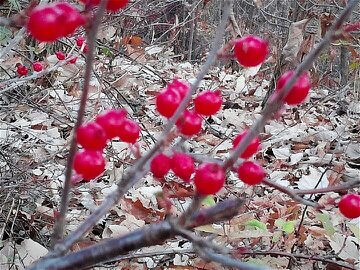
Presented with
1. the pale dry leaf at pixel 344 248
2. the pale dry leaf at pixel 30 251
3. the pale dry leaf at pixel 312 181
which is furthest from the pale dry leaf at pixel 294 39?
the pale dry leaf at pixel 30 251

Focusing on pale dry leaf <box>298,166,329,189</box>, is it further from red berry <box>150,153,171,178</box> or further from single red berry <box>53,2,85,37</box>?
single red berry <box>53,2,85,37</box>

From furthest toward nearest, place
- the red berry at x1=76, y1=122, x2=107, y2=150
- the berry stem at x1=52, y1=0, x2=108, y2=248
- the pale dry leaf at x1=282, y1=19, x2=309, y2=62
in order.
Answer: the pale dry leaf at x1=282, y1=19, x2=309, y2=62 → the red berry at x1=76, y1=122, x2=107, y2=150 → the berry stem at x1=52, y1=0, x2=108, y2=248

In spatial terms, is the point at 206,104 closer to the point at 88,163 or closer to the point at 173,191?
the point at 88,163

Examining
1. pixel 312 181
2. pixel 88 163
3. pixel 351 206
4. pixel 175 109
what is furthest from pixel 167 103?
pixel 312 181

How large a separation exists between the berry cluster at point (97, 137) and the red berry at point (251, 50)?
16cm

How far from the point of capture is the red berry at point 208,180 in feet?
1.80

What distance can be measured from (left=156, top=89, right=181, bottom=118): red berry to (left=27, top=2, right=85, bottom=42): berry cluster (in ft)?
0.55

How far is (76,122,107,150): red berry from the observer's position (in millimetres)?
579

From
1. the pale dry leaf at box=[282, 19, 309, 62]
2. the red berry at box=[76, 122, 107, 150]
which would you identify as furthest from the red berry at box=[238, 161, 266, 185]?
the pale dry leaf at box=[282, 19, 309, 62]

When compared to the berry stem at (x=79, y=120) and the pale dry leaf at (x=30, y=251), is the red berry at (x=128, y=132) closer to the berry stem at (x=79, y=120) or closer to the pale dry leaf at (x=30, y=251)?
the berry stem at (x=79, y=120)

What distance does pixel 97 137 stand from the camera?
597 millimetres

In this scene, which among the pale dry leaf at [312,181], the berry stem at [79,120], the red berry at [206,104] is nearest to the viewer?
the berry stem at [79,120]

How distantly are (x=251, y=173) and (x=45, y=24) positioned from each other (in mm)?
278

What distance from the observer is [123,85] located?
12.1 ft
